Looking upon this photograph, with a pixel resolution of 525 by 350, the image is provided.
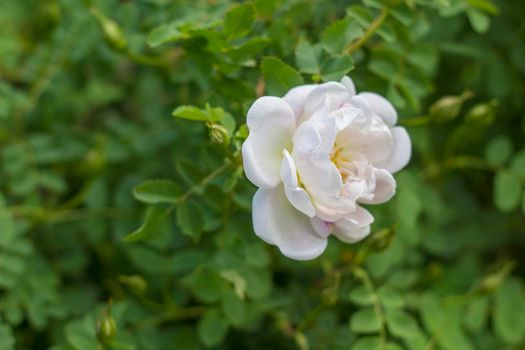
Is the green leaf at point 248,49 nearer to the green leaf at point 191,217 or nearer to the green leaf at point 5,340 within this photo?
the green leaf at point 191,217

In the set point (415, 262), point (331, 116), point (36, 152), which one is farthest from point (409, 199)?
point (36, 152)

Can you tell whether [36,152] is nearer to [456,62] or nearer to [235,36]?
[235,36]

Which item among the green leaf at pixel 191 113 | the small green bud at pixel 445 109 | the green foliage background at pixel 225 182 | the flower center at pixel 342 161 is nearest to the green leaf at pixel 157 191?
the green foliage background at pixel 225 182

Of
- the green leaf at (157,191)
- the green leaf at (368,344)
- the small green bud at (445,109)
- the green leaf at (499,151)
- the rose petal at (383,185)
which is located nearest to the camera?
the rose petal at (383,185)

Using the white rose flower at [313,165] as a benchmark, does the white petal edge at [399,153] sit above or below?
below

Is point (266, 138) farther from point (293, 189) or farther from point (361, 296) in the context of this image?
point (361, 296)

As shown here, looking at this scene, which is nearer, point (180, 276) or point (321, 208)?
point (321, 208)

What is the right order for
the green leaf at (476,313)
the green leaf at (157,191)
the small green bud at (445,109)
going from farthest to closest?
the green leaf at (476,313), the small green bud at (445,109), the green leaf at (157,191)

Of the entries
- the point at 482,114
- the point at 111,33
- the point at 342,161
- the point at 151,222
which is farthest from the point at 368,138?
the point at 111,33
